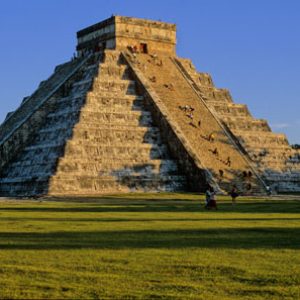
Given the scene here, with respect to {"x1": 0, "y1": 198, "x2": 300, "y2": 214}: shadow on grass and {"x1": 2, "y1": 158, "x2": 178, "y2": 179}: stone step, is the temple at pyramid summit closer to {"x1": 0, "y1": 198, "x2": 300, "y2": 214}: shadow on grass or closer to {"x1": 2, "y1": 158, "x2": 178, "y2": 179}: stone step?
{"x1": 2, "y1": 158, "x2": 178, "y2": 179}: stone step

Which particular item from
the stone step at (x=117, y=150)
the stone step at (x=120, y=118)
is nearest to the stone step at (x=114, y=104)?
the stone step at (x=120, y=118)

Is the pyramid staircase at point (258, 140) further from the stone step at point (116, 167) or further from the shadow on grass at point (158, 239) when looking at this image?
the shadow on grass at point (158, 239)

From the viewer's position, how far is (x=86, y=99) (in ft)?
173

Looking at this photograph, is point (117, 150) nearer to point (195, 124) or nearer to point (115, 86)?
point (115, 86)

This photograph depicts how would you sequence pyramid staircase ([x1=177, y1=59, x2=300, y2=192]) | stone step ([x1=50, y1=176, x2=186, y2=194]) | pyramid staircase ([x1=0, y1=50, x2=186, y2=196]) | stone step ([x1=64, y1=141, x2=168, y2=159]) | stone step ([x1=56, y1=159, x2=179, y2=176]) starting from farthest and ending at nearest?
pyramid staircase ([x1=177, y1=59, x2=300, y2=192]), stone step ([x1=64, y1=141, x2=168, y2=159]), pyramid staircase ([x1=0, y1=50, x2=186, y2=196]), stone step ([x1=56, y1=159, x2=179, y2=176]), stone step ([x1=50, y1=176, x2=186, y2=194])

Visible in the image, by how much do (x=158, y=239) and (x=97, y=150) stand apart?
32.7 metres

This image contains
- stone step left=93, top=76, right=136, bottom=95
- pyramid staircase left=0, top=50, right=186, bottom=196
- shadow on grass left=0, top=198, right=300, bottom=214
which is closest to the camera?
shadow on grass left=0, top=198, right=300, bottom=214

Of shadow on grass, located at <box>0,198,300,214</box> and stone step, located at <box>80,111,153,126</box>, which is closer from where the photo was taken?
shadow on grass, located at <box>0,198,300,214</box>

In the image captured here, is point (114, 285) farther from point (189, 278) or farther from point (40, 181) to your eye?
point (40, 181)

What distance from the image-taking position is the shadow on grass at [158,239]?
16.8 metres

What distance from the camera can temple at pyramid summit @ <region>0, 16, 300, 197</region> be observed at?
50062 millimetres

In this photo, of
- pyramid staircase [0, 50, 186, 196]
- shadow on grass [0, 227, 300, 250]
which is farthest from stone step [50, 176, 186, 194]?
shadow on grass [0, 227, 300, 250]

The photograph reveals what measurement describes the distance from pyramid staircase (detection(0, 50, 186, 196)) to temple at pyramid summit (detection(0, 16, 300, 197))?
8 centimetres

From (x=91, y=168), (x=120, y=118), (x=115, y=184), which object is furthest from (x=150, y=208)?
(x=120, y=118)
